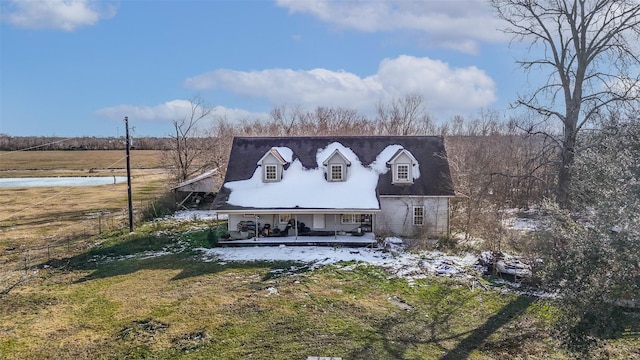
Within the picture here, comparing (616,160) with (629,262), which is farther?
(616,160)

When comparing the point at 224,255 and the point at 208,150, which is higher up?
the point at 208,150

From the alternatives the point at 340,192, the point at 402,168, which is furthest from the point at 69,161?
the point at 402,168

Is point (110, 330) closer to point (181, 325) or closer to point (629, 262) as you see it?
point (181, 325)

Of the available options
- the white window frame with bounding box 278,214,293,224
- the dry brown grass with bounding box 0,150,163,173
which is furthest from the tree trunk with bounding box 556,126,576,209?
the dry brown grass with bounding box 0,150,163,173

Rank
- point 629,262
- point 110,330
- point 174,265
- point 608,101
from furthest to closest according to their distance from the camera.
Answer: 1. point 174,265
2. point 608,101
3. point 110,330
4. point 629,262

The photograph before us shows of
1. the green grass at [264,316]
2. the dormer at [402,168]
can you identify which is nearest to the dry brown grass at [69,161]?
the dormer at [402,168]

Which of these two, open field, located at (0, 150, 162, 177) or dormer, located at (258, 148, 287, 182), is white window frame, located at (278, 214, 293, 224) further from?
open field, located at (0, 150, 162, 177)

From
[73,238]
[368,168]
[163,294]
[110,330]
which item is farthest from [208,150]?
[110,330]

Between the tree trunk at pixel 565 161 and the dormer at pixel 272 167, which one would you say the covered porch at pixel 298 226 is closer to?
the dormer at pixel 272 167
